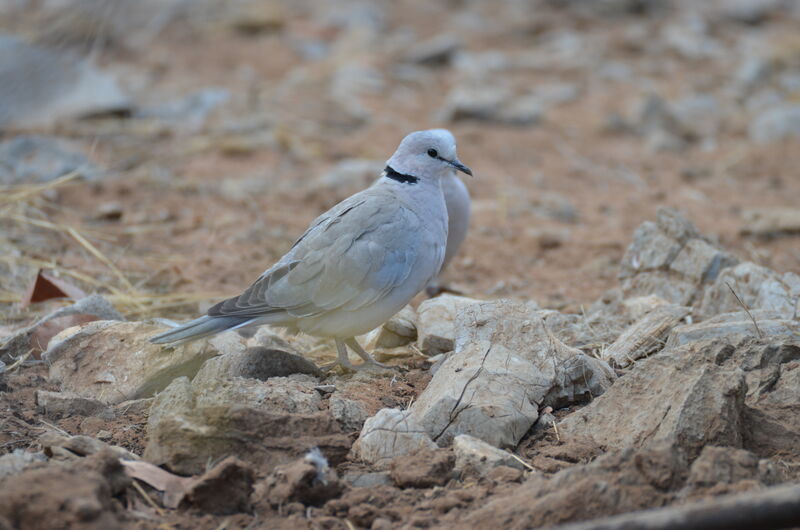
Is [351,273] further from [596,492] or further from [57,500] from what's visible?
[57,500]

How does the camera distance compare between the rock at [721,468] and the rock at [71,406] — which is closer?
the rock at [721,468]

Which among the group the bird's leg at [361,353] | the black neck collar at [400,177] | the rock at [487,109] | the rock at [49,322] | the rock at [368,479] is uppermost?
the black neck collar at [400,177]

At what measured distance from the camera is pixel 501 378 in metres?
3.36

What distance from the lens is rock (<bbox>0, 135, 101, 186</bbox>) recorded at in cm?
661

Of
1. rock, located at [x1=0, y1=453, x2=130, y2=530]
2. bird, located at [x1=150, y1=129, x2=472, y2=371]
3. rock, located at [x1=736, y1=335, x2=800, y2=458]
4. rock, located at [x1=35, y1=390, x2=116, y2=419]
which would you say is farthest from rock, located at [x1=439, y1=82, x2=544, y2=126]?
rock, located at [x1=0, y1=453, x2=130, y2=530]

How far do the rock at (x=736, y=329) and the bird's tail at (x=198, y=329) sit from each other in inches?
68.5

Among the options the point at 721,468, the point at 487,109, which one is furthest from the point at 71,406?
the point at 487,109

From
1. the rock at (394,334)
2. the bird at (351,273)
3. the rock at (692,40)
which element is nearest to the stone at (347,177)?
the rock at (394,334)

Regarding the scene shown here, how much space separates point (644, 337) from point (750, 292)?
711mm

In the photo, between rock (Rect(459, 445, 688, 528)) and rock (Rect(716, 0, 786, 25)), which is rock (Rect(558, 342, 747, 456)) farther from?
rock (Rect(716, 0, 786, 25))

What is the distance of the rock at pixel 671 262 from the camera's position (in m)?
4.77

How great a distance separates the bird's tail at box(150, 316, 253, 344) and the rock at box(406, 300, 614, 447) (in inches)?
33.5

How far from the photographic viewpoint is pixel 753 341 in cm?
359

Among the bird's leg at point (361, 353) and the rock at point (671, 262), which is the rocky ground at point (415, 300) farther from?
the bird's leg at point (361, 353)
